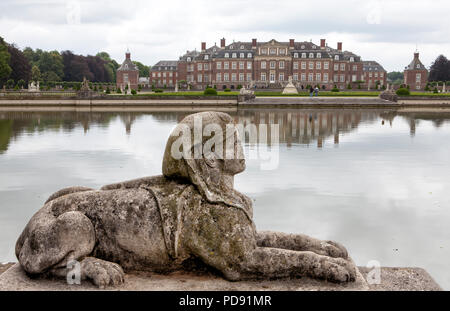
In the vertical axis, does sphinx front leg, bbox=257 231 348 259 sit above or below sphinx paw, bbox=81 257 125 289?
above

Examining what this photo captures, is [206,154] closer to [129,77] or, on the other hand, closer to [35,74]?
[35,74]

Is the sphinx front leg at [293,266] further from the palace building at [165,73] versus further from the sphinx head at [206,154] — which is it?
the palace building at [165,73]

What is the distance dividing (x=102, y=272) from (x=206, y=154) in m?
1.10

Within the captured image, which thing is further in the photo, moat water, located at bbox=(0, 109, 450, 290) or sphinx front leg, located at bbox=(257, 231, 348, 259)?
moat water, located at bbox=(0, 109, 450, 290)

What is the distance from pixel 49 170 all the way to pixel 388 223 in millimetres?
7423

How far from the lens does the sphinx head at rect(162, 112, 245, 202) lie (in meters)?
3.39

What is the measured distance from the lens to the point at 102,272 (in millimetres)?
3246

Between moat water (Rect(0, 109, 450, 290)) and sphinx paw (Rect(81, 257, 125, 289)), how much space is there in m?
2.52

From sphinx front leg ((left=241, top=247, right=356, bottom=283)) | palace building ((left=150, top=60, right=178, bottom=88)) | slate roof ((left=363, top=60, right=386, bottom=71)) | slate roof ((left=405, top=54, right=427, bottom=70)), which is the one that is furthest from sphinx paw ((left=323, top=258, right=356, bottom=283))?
slate roof ((left=363, top=60, right=386, bottom=71))

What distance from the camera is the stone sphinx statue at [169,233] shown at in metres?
3.28

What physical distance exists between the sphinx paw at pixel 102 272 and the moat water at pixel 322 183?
8.25 feet

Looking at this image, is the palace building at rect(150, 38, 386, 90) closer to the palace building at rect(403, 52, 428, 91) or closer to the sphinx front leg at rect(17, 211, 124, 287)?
the palace building at rect(403, 52, 428, 91)

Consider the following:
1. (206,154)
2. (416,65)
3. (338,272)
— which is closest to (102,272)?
(206,154)
